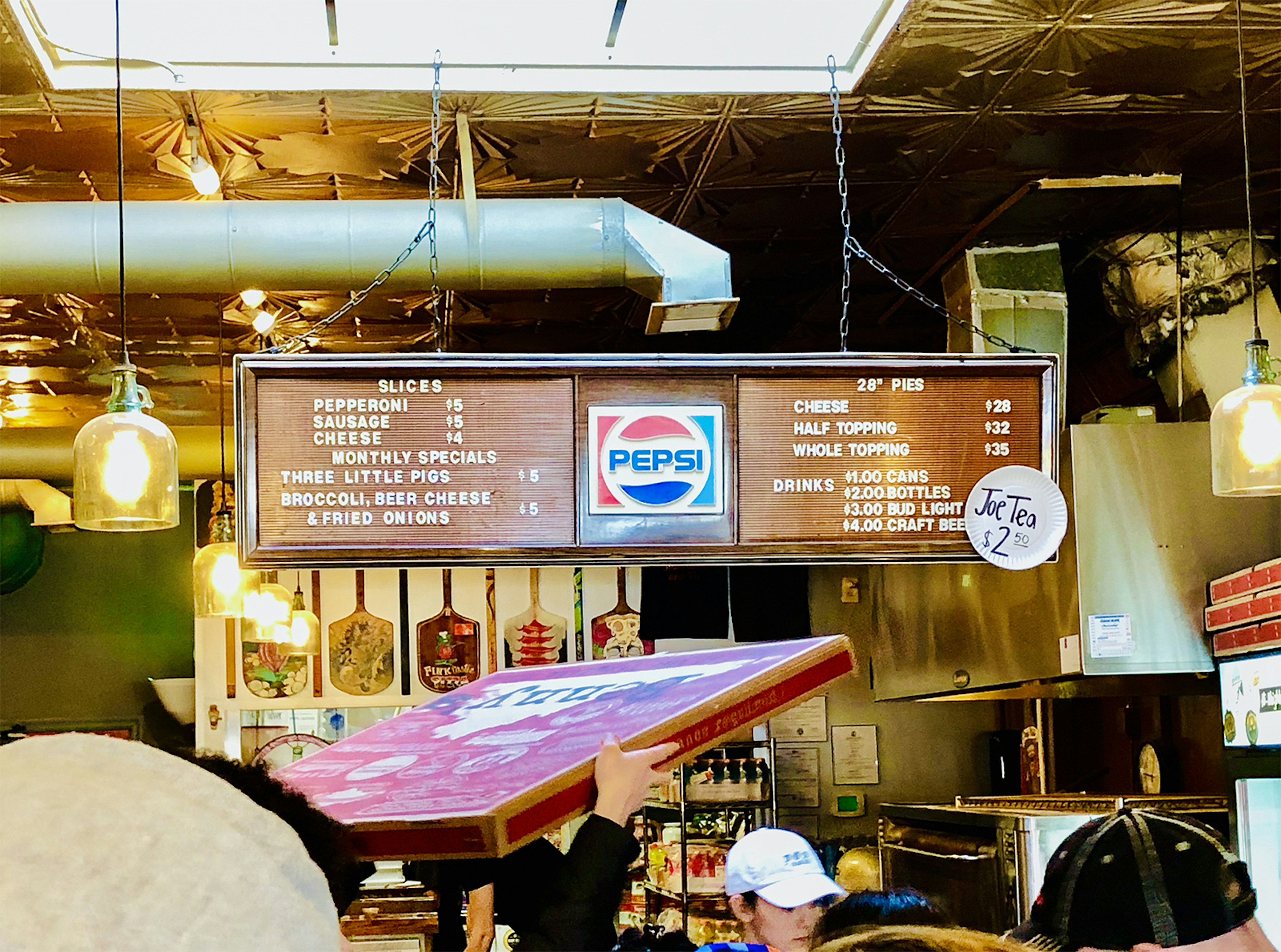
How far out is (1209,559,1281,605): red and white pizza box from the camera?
358 centimetres

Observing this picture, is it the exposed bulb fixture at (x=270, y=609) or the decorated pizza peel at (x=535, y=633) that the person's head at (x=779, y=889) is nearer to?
the exposed bulb fixture at (x=270, y=609)

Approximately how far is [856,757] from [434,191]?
19.7 feet

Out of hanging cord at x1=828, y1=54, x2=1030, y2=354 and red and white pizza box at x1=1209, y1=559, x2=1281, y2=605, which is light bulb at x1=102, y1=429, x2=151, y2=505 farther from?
red and white pizza box at x1=1209, y1=559, x2=1281, y2=605

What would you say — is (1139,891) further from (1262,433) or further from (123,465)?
(123,465)

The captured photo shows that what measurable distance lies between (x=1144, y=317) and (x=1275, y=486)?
196 cm

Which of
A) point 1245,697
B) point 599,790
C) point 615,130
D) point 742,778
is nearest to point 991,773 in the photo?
point 742,778

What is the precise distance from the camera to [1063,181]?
14.0ft

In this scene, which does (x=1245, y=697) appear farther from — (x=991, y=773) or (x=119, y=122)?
(x=991, y=773)

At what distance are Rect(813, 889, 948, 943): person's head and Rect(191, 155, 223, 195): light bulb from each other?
2.63 meters

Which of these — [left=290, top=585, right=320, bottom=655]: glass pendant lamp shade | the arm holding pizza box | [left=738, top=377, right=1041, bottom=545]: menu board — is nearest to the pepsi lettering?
[left=738, top=377, right=1041, bottom=545]: menu board

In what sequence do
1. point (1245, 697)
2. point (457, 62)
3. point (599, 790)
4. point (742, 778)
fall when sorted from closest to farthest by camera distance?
1. point (599, 790)
2. point (457, 62)
3. point (1245, 697)
4. point (742, 778)

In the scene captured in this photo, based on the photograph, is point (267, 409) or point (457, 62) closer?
point (267, 409)

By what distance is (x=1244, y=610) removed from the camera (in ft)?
12.5

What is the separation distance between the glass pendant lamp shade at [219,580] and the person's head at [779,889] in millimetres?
2557
